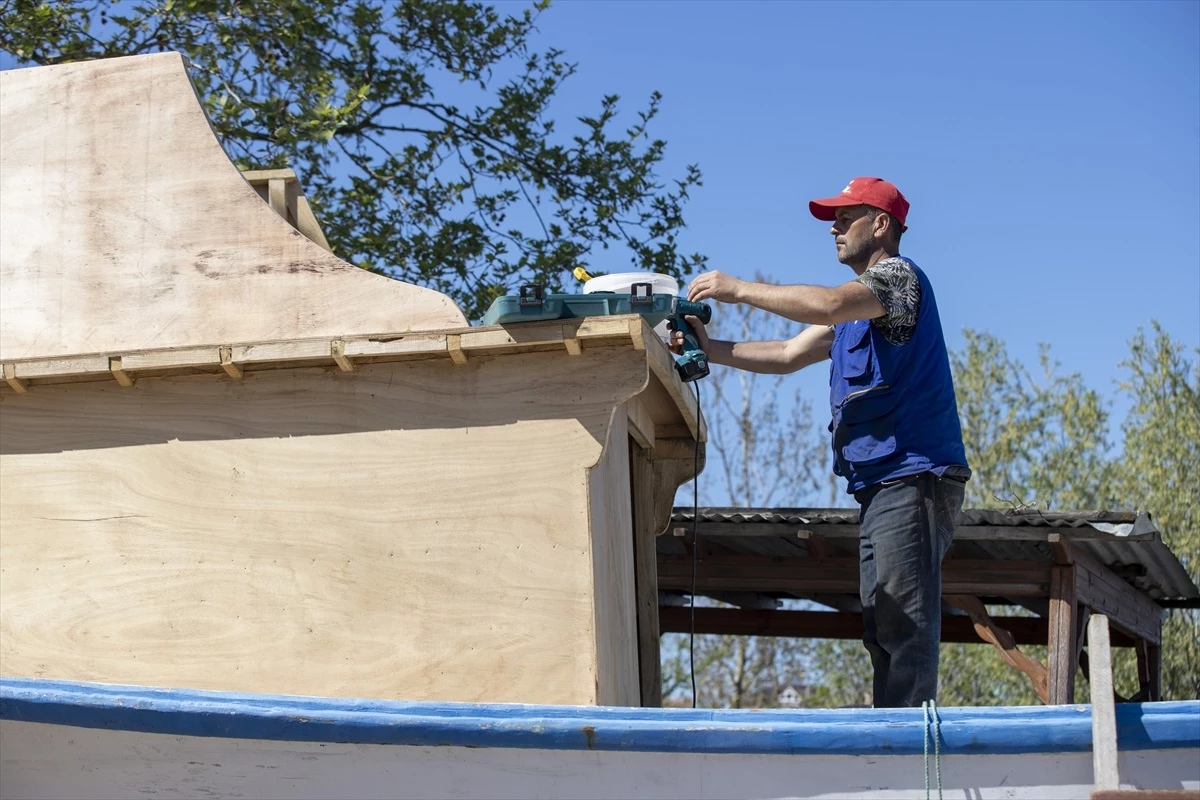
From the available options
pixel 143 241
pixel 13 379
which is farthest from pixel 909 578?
pixel 13 379

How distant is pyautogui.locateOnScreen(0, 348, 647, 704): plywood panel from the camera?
14.7 feet

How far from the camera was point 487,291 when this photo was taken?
12703 mm

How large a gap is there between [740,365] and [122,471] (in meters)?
2.43

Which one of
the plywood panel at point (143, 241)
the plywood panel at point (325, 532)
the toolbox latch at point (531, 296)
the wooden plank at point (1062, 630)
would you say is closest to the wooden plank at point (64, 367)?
the plywood panel at point (325, 532)

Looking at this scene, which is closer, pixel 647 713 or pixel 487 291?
pixel 647 713

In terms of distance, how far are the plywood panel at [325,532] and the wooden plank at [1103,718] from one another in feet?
5.69

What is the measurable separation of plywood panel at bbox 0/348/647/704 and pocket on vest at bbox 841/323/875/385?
794 millimetres

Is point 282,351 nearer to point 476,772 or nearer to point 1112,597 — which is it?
point 476,772

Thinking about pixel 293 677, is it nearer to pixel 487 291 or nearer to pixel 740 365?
pixel 740 365

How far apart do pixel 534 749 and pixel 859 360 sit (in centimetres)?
199

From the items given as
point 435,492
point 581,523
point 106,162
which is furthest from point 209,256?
point 581,523

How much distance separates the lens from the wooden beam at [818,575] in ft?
31.1

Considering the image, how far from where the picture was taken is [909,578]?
4.43m

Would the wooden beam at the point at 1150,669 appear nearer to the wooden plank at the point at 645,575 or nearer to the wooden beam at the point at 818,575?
the wooden beam at the point at 818,575
